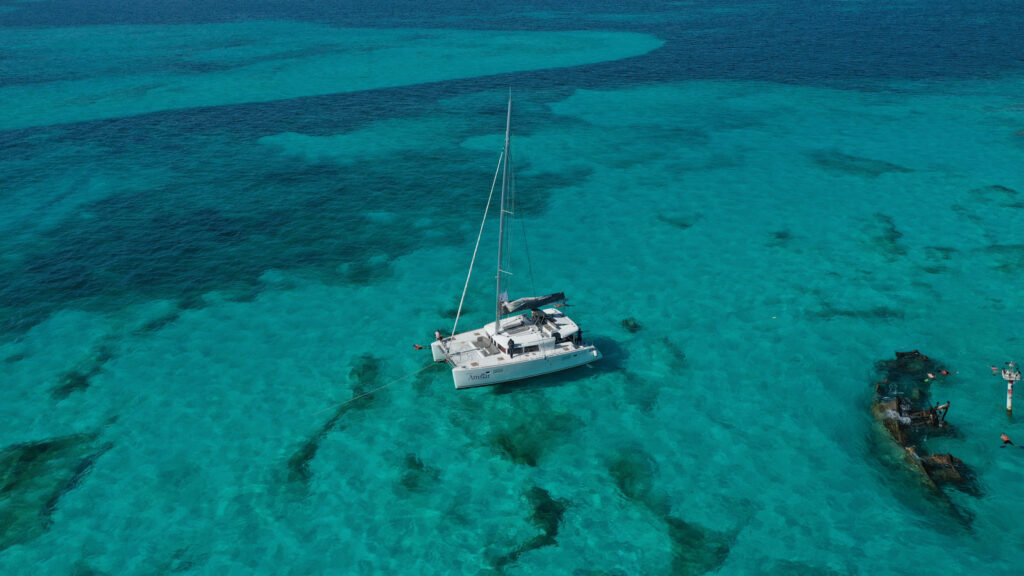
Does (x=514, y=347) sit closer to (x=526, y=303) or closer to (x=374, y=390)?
(x=526, y=303)

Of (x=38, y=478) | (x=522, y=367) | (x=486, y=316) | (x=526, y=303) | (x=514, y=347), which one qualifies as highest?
(x=526, y=303)

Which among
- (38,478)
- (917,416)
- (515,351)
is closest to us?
(38,478)

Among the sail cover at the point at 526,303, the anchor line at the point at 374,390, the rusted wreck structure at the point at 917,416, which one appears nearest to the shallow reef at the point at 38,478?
the anchor line at the point at 374,390

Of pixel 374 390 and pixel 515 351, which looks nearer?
pixel 515 351

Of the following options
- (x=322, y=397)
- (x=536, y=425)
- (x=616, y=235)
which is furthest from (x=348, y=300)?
(x=616, y=235)

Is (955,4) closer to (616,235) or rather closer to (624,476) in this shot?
(616,235)

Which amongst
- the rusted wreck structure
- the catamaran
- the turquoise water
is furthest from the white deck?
the rusted wreck structure

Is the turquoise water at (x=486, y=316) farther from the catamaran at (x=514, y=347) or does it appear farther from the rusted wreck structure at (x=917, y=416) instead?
the catamaran at (x=514, y=347)

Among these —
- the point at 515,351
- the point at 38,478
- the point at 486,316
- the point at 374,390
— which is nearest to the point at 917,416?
the point at 515,351

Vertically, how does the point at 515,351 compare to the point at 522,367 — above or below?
above
